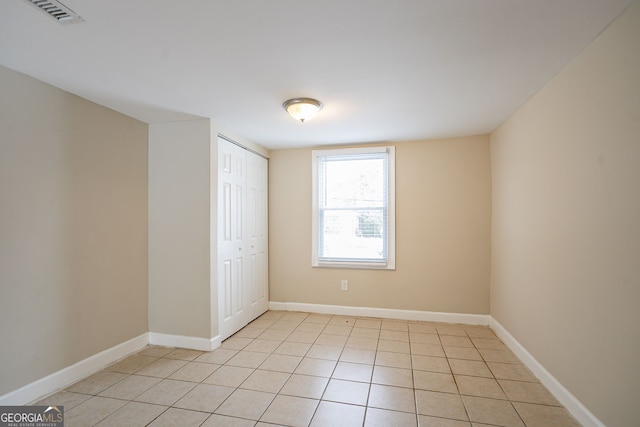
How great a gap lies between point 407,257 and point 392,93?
222 cm

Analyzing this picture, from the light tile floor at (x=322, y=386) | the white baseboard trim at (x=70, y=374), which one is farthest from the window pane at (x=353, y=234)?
the white baseboard trim at (x=70, y=374)

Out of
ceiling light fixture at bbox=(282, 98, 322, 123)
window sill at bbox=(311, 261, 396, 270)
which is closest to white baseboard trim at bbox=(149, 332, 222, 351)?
window sill at bbox=(311, 261, 396, 270)

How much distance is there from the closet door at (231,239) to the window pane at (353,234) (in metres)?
1.16

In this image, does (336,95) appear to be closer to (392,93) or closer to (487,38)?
(392,93)

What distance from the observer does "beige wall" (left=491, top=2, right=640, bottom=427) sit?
61.6 inches

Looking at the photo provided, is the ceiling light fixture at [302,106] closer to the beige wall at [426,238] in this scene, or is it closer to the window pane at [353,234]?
the beige wall at [426,238]

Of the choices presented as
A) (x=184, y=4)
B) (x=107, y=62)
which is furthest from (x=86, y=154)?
(x=184, y=4)

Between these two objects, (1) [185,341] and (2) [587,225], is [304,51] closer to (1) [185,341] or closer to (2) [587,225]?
(2) [587,225]

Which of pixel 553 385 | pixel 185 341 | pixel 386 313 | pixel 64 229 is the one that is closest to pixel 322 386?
pixel 185 341

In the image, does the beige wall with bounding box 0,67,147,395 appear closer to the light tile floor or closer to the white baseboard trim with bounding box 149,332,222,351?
the white baseboard trim with bounding box 149,332,222,351

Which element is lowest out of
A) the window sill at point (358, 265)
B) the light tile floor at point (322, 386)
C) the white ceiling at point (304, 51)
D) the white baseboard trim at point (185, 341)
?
the light tile floor at point (322, 386)

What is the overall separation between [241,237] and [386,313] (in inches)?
83.7

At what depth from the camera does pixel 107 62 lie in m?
2.02

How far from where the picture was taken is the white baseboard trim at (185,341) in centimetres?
309
